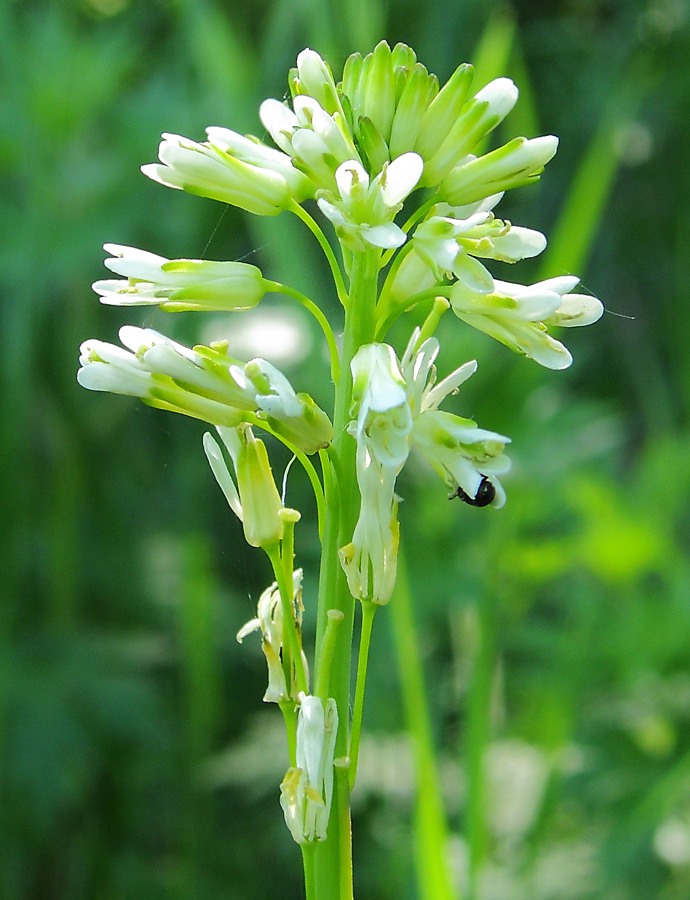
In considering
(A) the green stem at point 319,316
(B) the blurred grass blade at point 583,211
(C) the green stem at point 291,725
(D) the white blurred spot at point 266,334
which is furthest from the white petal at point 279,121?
(D) the white blurred spot at point 266,334

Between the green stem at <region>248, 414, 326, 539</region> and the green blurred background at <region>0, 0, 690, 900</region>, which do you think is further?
the green blurred background at <region>0, 0, 690, 900</region>

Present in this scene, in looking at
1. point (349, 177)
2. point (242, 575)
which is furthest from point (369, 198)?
point (242, 575)

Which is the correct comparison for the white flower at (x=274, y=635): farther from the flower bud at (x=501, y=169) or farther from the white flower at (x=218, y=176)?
the flower bud at (x=501, y=169)

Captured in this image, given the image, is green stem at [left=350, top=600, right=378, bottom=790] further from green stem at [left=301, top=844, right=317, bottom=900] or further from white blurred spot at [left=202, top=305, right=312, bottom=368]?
white blurred spot at [left=202, top=305, right=312, bottom=368]

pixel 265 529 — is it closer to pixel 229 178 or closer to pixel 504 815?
pixel 229 178

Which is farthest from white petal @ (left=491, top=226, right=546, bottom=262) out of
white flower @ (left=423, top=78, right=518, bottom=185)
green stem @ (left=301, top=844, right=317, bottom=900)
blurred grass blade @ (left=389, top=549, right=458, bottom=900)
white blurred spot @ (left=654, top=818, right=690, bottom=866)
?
white blurred spot @ (left=654, top=818, right=690, bottom=866)

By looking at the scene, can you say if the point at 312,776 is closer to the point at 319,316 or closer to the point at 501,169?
the point at 319,316

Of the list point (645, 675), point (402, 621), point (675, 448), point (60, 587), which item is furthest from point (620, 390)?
point (402, 621)
